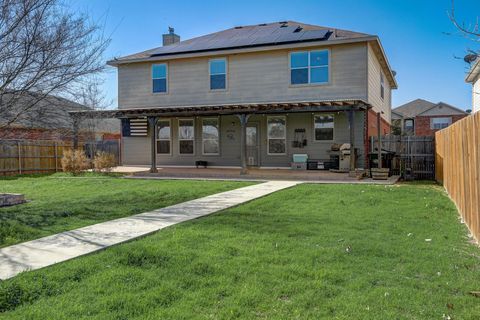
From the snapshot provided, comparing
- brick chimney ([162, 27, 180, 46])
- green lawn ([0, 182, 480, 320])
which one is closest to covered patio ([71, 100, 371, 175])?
brick chimney ([162, 27, 180, 46])

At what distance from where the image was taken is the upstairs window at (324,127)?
17.5m

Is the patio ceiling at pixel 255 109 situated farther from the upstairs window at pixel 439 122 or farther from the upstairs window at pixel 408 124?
the upstairs window at pixel 408 124

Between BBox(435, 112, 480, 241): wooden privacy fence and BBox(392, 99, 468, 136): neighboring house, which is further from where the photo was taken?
BBox(392, 99, 468, 136): neighboring house

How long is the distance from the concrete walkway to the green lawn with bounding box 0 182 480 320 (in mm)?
305

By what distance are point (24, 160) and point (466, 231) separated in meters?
19.2

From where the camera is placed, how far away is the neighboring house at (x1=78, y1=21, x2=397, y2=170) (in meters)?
17.0

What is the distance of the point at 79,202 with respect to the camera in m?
9.73

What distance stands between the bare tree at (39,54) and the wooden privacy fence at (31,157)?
11842 millimetres

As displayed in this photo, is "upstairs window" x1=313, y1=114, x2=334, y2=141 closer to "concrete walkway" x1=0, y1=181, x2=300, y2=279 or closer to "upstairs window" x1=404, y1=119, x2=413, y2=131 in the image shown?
"concrete walkway" x1=0, y1=181, x2=300, y2=279

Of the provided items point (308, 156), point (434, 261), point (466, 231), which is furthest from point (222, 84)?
point (434, 261)

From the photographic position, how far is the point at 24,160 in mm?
19797

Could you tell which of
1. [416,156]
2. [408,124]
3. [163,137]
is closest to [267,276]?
[416,156]

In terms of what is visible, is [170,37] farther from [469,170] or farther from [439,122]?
[439,122]

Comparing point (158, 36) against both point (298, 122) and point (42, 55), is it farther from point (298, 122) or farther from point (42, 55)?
point (42, 55)
